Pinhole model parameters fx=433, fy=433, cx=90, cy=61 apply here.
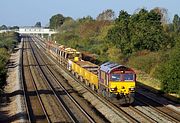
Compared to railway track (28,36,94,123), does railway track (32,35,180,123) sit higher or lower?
higher

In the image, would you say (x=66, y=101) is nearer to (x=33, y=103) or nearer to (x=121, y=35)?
(x=33, y=103)

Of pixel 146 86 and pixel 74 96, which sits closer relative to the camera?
pixel 74 96

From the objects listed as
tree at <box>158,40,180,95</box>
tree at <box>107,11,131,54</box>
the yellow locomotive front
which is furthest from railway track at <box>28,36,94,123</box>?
tree at <box>107,11,131,54</box>

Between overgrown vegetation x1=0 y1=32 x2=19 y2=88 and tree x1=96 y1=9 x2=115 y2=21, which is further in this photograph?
tree x1=96 y1=9 x2=115 y2=21

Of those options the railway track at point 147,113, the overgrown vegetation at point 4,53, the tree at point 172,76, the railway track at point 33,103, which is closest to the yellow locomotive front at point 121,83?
the railway track at point 147,113

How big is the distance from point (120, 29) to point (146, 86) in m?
26.7

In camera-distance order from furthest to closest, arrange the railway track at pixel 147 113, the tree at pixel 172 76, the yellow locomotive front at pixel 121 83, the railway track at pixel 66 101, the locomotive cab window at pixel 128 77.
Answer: the tree at pixel 172 76, the locomotive cab window at pixel 128 77, the yellow locomotive front at pixel 121 83, the railway track at pixel 66 101, the railway track at pixel 147 113

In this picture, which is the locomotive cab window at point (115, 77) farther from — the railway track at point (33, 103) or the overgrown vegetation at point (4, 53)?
the overgrown vegetation at point (4, 53)

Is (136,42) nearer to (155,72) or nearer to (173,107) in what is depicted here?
(155,72)

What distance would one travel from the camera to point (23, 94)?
35.0 m

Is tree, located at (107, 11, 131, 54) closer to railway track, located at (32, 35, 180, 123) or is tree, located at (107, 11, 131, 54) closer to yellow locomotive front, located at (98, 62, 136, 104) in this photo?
railway track, located at (32, 35, 180, 123)

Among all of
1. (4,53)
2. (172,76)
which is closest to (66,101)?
(172,76)

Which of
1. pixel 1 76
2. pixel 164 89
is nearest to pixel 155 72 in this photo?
pixel 164 89

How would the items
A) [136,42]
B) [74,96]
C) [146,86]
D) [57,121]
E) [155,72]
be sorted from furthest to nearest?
[136,42] → [155,72] → [146,86] → [74,96] → [57,121]
